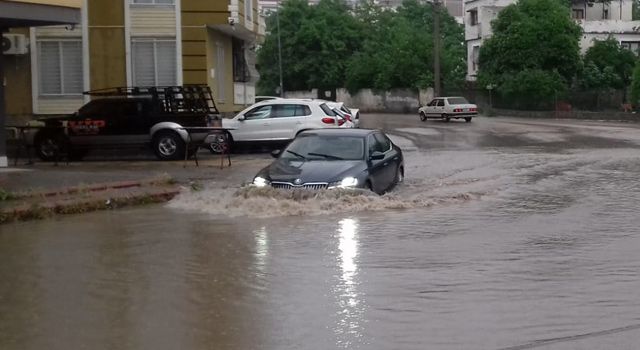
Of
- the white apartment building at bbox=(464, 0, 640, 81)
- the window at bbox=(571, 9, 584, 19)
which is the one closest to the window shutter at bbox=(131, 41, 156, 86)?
the white apartment building at bbox=(464, 0, 640, 81)

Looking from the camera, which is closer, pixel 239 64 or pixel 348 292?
pixel 348 292

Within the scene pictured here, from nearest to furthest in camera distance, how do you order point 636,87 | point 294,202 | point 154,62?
point 294,202
point 154,62
point 636,87

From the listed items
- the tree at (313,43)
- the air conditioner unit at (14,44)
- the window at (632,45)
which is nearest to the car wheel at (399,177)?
the air conditioner unit at (14,44)

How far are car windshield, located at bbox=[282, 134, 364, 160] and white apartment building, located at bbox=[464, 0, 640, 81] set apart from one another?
52757 millimetres

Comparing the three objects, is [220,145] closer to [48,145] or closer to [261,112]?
[261,112]

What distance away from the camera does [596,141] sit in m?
30.0

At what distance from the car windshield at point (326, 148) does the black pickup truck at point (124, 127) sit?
7.76 metres

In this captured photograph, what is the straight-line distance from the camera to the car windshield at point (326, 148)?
50.0 feet

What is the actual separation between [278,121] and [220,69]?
5408 millimetres

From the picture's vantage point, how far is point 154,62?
26641 millimetres

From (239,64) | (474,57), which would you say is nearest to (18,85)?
(239,64)

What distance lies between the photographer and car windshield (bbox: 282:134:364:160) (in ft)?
50.0

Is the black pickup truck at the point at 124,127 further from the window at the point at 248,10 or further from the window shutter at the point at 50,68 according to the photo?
the window at the point at 248,10

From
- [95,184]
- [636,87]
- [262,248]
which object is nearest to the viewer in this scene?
[262,248]
